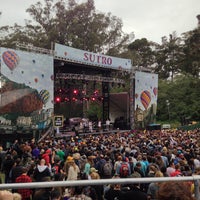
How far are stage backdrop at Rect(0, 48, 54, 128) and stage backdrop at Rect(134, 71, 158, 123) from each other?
1105 centimetres

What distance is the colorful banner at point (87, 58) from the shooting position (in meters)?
20.9

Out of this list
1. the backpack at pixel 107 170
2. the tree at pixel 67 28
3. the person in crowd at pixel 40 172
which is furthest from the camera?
the tree at pixel 67 28

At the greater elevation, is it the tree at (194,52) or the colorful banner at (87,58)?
the tree at (194,52)

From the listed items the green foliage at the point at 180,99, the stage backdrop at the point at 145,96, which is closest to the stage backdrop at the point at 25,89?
the stage backdrop at the point at 145,96

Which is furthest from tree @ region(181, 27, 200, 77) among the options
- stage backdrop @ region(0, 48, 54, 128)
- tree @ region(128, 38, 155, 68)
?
stage backdrop @ region(0, 48, 54, 128)

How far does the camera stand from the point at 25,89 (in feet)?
61.5

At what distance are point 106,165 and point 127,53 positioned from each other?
37.2 meters

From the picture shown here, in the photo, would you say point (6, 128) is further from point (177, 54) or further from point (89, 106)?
point (177, 54)

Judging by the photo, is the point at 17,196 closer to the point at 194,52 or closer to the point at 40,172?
the point at 40,172

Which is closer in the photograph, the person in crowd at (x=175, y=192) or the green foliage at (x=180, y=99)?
the person in crowd at (x=175, y=192)

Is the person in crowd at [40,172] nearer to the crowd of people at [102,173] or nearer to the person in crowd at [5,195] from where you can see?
the crowd of people at [102,173]

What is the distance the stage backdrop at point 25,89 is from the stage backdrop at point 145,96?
1105 centimetres

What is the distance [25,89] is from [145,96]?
14537 mm

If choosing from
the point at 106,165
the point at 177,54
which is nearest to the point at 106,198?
the point at 106,165
